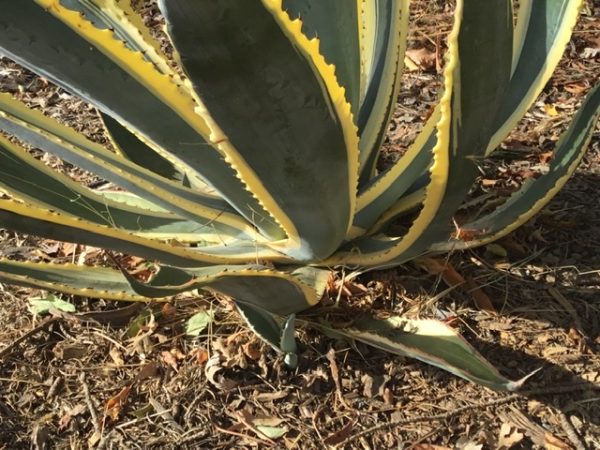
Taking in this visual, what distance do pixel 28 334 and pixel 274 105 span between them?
1054 mm

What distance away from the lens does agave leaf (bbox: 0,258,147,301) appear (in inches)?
53.5

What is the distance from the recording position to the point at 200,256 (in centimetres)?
144

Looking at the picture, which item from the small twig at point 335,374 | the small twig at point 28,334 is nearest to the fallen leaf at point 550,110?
the small twig at point 335,374

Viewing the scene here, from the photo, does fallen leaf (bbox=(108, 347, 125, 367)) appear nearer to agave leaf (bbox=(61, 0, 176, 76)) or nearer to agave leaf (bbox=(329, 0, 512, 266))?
agave leaf (bbox=(61, 0, 176, 76))

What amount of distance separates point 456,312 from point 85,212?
0.83 meters

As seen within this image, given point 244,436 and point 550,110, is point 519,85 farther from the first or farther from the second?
point 244,436

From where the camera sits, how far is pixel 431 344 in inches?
55.2

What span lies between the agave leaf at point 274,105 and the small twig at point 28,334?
28.7 inches

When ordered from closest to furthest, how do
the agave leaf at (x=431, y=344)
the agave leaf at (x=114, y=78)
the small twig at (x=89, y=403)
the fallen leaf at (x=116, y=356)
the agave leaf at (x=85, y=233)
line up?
the agave leaf at (x=114, y=78) < the agave leaf at (x=85, y=233) < the agave leaf at (x=431, y=344) < the small twig at (x=89, y=403) < the fallen leaf at (x=116, y=356)

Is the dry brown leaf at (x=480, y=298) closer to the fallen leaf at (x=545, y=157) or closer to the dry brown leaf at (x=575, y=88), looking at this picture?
the fallen leaf at (x=545, y=157)

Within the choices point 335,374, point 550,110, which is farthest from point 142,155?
point 550,110

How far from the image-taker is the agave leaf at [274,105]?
2.97 ft

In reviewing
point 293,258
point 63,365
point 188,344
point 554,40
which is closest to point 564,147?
point 554,40

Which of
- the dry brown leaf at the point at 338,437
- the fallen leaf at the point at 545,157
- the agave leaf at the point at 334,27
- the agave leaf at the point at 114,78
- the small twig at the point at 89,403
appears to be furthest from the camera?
the fallen leaf at the point at 545,157
